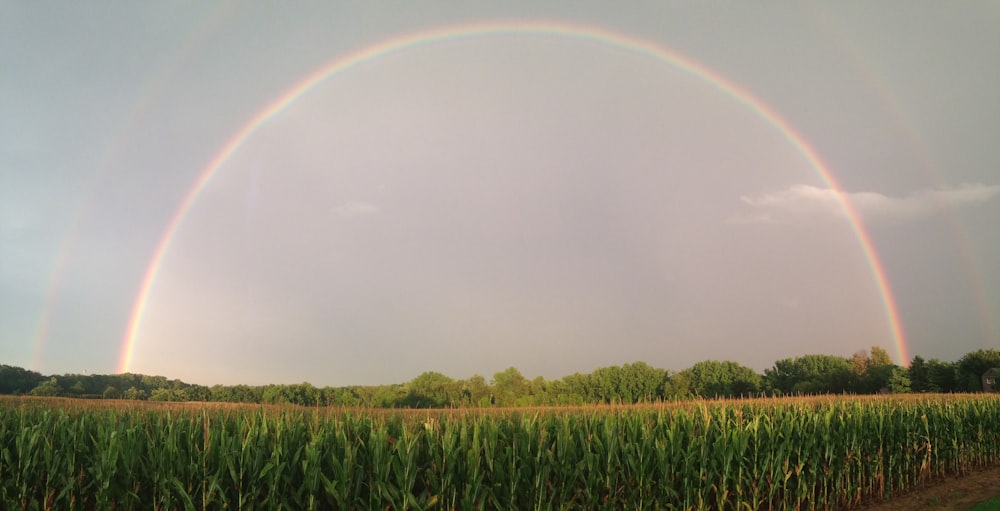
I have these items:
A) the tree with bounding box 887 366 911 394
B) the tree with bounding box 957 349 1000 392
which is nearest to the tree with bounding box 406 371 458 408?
the tree with bounding box 887 366 911 394

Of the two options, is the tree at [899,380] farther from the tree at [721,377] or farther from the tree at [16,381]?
the tree at [16,381]

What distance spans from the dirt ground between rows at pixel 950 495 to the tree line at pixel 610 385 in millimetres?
20139

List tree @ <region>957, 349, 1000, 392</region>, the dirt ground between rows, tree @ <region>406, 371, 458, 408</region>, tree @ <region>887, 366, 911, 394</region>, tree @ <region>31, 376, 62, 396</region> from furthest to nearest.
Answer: tree @ <region>887, 366, 911, 394</region>, tree @ <region>957, 349, 1000, 392</region>, tree @ <region>406, 371, 458, 408</region>, tree @ <region>31, 376, 62, 396</region>, the dirt ground between rows

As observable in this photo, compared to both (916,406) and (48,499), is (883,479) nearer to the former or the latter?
(916,406)

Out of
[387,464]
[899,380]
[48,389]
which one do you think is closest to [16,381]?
[48,389]

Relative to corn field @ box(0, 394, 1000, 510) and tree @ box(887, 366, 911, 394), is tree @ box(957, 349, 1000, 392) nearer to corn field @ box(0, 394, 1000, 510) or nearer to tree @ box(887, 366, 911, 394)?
tree @ box(887, 366, 911, 394)

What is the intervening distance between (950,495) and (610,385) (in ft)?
232

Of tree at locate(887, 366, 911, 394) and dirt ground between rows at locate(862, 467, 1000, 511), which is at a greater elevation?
tree at locate(887, 366, 911, 394)

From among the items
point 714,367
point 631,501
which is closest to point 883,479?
point 631,501

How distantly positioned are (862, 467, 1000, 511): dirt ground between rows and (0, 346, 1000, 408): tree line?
20139mm

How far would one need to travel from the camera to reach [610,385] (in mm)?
86938

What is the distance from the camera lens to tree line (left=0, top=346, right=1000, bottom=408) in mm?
54866

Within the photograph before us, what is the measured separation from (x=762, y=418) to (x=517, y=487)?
734cm

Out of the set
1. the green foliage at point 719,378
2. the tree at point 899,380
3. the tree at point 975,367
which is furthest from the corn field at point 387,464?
the green foliage at point 719,378
